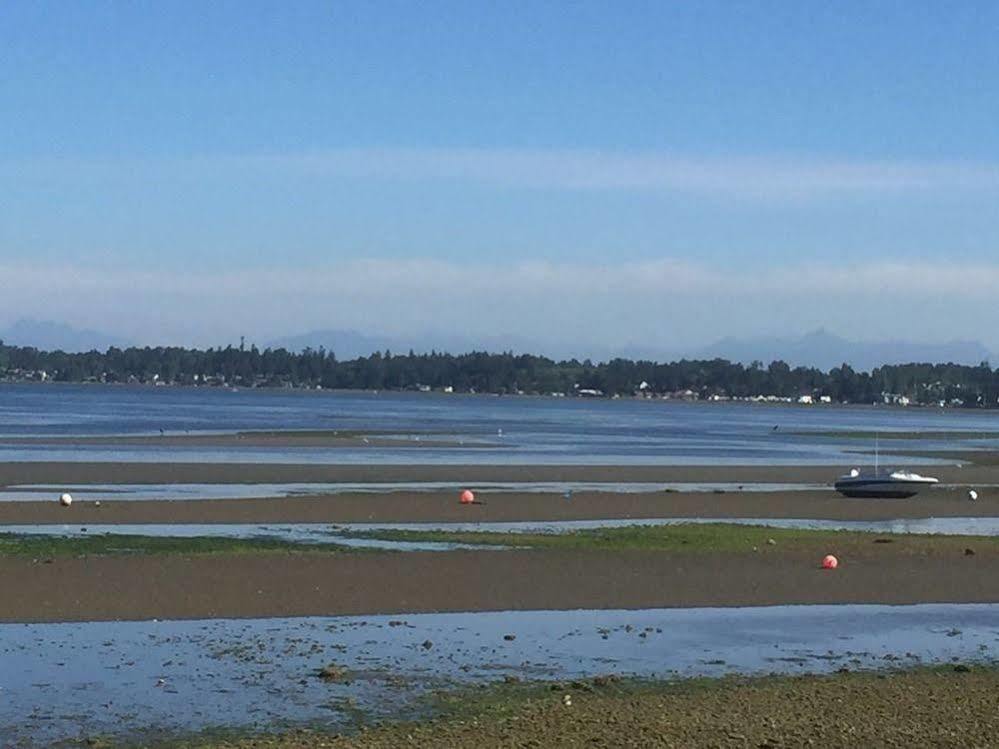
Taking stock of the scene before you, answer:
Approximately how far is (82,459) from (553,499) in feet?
69.9

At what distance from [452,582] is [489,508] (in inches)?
598

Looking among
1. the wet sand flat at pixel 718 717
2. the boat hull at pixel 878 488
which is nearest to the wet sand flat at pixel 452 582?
the wet sand flat at pixel 718 717

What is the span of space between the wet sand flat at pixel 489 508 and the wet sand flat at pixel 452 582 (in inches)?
335

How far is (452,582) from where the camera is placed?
82.8 ft

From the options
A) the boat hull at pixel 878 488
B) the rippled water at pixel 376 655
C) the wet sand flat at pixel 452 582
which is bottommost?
the rippled water at pixel 376 655

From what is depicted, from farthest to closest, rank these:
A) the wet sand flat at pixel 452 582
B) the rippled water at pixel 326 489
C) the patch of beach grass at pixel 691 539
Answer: the rippled water at pixel 326 489, the patch of beach grass at pixel 691 539, the wet sand flat at pixel 452 582

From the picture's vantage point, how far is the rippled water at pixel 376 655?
15.8 m

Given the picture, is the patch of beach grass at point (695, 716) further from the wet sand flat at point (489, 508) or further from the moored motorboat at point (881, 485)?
the moored motorboat at point (881, 485)

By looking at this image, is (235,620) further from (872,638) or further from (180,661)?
(872,638)

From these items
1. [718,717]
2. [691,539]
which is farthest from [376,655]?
[691,539]

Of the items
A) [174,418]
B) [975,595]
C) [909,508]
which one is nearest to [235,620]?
[975,595]

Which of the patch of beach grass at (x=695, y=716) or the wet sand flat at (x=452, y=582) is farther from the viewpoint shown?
the wet sand flat at (x=452, y=582)

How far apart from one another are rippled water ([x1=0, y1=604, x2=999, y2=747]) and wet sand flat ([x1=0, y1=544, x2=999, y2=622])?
0.97m

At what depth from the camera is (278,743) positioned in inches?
567
